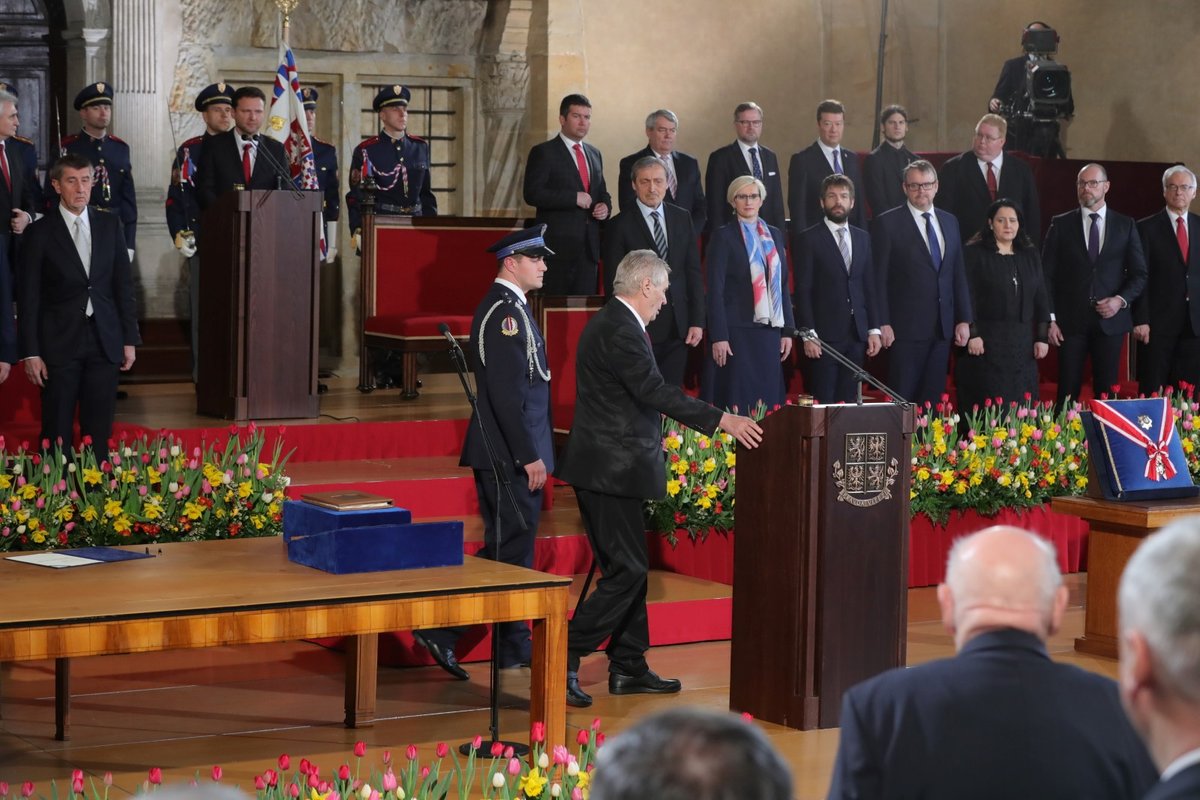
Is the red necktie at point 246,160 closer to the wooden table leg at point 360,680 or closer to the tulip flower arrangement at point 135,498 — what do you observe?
the tulip flower arrangement at point 135,498

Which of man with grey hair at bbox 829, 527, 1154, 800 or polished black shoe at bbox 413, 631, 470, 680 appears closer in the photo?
man with grey hair at bbox 829, 527, 1154, 800

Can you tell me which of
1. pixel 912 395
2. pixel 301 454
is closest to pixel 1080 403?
pixel 912 395

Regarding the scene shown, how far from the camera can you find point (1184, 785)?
69.2 inches

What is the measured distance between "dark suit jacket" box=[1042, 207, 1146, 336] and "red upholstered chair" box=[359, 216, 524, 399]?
9.95ft

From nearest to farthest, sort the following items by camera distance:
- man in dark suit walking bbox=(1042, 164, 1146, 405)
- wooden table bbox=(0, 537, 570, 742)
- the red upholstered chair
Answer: wooden table bbox=(0, 537, 570, 742) → man in dark suit walking bbox=(1042, 164, 1146, 405) → the red upholstered chair

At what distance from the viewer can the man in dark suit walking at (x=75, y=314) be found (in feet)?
23.2

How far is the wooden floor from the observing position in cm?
509

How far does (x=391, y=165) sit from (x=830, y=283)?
2827mm

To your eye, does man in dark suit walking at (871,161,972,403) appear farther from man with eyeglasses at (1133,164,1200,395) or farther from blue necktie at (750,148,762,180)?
man with eyeglasses at (1133,164,1200,395)

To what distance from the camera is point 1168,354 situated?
31.9ft

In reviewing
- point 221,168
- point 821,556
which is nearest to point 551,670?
point 821,556

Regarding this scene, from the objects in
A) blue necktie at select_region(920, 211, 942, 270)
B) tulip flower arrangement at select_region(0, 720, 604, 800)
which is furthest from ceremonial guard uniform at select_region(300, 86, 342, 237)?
tulip flower arrangement at select_region(0, 720, 604, 800)

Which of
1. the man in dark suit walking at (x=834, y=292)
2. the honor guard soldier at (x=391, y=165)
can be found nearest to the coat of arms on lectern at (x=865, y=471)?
the man in dark suit walking at (x=834, y=292)

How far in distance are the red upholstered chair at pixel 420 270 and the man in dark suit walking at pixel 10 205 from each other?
7.60ft
